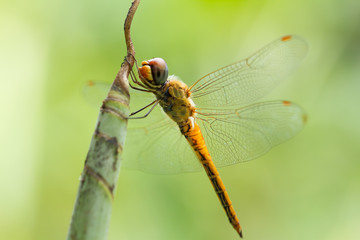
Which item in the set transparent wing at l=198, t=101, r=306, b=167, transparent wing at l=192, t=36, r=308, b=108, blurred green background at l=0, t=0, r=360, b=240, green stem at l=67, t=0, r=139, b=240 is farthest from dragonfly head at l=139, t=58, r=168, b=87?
blurred green background at l=0, t=0, r=360, b=240

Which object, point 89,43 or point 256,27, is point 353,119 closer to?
point 256,27

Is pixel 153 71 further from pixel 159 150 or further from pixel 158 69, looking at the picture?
pixel 159 150

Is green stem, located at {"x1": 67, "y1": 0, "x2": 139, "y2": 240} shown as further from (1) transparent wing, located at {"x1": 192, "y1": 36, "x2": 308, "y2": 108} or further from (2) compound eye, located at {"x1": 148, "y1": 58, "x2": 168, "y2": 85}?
(1) transparent wing, located at {"x1": 192, "y1": 36, "x2": 308, "y2": 108}

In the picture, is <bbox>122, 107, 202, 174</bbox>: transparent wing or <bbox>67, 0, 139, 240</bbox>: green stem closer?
<bbox>67, 0, 139, 240</bbox>: green stem

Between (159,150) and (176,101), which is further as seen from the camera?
(159,150)

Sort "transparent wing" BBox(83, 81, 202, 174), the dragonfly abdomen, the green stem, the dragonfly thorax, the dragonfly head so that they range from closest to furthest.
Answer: the green stem → the dragonfly head → the dragonfly thorax → the dragonfly abdomen → "transparent wing" BBox(83, 81, 202, 174)

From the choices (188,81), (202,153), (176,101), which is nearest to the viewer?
(176,101)

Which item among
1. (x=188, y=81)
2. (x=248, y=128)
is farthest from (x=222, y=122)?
(x=188, y=81)

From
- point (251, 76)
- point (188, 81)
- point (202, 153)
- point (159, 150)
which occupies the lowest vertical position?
point (202, 153)
